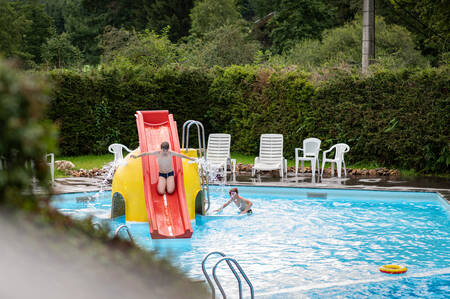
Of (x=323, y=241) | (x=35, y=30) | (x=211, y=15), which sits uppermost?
(x=211, y=15)

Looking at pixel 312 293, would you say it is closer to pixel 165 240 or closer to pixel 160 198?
pixel 165 240

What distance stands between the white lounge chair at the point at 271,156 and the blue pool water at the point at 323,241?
1.22 metres

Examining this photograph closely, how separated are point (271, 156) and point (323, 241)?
547cm

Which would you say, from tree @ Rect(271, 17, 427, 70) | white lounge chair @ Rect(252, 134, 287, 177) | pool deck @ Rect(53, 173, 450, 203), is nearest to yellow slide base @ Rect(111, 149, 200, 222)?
pool deck @ Rect(53, 173, 450, 203)

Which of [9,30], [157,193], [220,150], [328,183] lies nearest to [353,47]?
[220,150]

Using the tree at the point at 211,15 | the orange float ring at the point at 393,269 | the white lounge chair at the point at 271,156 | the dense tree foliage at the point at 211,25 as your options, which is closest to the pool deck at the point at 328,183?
the white lounge chair at the point at 271,156

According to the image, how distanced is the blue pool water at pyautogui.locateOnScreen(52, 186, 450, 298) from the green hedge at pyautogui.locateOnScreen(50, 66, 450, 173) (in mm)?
3236

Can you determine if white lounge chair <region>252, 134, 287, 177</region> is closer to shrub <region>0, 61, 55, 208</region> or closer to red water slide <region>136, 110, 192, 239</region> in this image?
red water slide <region>136, 110, 192, 239</region>

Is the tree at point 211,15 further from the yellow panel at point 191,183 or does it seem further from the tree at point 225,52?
the yellow panel at point 191,183

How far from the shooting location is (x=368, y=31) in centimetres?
1645

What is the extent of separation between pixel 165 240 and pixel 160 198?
3.21ft

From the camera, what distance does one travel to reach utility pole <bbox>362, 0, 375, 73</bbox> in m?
16.2

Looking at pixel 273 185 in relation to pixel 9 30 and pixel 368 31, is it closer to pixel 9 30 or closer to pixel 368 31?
pixel 368 31

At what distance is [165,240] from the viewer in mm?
8117
